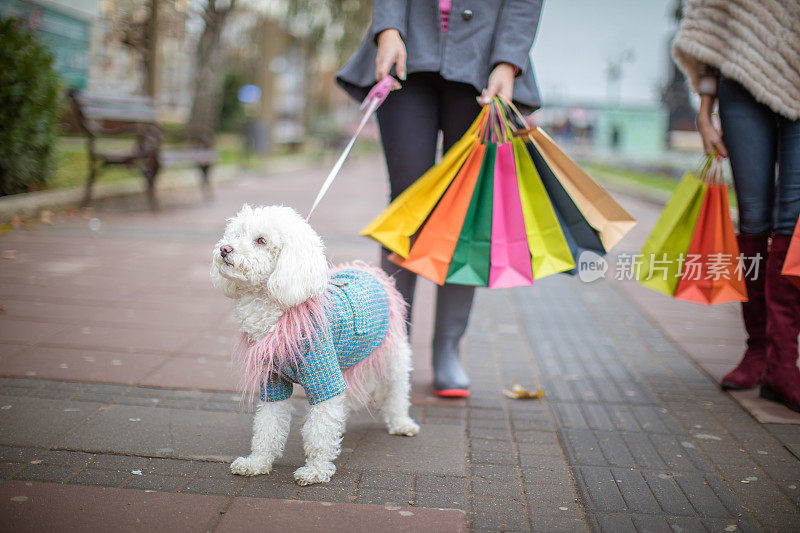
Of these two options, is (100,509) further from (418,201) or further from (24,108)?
(24,108)

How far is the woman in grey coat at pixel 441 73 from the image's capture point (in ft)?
8.73

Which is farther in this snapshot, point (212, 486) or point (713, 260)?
point (713, 260)

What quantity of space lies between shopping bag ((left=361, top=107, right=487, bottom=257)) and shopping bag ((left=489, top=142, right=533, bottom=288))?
0.18 meters

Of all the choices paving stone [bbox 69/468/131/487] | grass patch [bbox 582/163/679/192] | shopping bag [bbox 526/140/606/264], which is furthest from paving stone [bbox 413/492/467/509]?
grass patch [bbox 582/163/679/192]

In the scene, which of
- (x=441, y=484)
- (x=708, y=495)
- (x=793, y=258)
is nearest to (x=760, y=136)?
(x=793, y=258)

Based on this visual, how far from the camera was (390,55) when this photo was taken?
257cm

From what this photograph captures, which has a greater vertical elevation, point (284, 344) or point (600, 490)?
point (284, 344)

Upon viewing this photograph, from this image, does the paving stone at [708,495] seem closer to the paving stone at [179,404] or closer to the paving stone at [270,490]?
the paving stone at [270,490]

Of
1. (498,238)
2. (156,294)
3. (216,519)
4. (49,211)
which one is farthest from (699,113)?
(49,211)

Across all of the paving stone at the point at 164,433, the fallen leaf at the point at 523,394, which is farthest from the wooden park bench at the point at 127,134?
the fallen leaf at the point at 523,394

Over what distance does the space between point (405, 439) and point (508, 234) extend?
0.94m

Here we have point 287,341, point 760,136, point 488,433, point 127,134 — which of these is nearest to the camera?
point 287,341

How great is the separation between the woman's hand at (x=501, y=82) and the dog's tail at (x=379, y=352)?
0.84m

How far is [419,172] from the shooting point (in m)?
2.83
